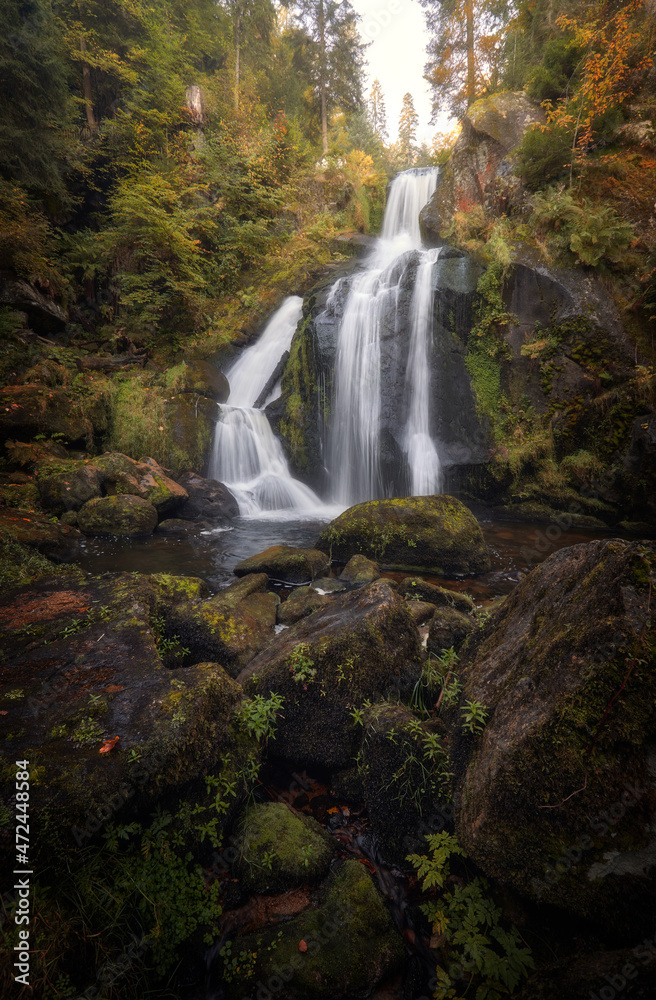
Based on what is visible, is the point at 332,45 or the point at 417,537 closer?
A: the point at 417,537

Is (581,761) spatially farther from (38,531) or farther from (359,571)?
(38,531)

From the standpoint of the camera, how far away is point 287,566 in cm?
648

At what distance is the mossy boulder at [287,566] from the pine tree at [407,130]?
52.9m

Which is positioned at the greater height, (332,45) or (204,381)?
(332,45)

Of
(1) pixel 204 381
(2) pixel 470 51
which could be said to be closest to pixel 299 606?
(1) pixel 204 381

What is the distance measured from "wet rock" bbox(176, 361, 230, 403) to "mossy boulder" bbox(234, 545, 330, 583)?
731 cm

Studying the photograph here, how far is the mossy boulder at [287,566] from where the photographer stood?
650cm

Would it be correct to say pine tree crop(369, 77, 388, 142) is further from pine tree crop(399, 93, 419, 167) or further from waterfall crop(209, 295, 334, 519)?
waterfall crop(209, 295, 334, 519)

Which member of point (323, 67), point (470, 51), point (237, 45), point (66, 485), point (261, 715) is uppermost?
point (237, 45)

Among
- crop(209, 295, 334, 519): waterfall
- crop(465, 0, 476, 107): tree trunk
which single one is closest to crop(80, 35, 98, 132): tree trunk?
crop(209, 295, 334, 519): waterfall

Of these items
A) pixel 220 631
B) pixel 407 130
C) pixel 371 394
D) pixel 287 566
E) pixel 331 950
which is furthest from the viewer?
pixel 407 130

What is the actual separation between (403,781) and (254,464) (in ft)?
33.8

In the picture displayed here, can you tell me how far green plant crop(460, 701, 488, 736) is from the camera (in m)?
2.34

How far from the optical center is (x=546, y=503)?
9.66m
